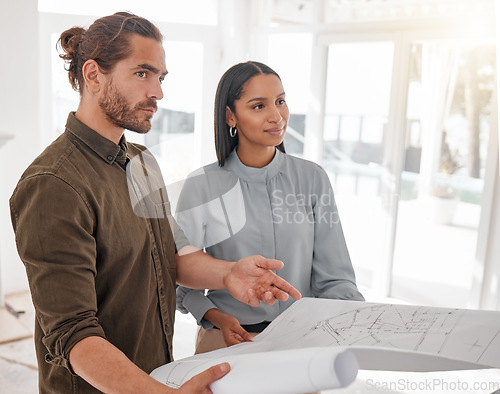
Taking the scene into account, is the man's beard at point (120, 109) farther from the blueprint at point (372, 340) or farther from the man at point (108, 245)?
the blueprint at point (372, 340)

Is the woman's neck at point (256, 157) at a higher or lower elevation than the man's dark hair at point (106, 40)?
lower

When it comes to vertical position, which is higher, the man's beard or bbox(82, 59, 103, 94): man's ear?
bbox(82, 59, 103, 94): man's ear

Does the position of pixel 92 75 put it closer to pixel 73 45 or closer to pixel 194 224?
pixel 73 45

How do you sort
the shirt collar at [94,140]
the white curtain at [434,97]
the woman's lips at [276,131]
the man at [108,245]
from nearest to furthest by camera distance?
1. the man at [108,245]
2. the shirt collar at [94,140]
3. the woman's lips at [276,131]
4. the white curtain at [434,97]

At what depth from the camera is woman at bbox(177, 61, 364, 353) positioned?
1.25 metres

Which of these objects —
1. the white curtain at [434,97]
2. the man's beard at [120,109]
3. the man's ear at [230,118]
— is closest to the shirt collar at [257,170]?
the man's ear at [230,118]

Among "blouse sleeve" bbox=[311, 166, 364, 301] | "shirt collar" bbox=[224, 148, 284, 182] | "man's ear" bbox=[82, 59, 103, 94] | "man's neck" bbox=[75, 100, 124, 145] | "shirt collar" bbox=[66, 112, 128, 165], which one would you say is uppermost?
"man's ear" bbox=[82, 59, 103, 94]

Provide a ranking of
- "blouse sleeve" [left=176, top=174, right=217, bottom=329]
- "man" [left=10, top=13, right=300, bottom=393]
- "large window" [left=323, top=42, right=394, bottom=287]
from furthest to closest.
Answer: "large window" [left=323, top=42, right=394, bottom=287] → "blouse sleeve" [left=176, top=174, right=217, bottom=329] → "man" [left=10, top=13, right=300, bottom=393]

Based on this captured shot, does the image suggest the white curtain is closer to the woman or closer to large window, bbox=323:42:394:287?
large window, bbox=323:42:394:287

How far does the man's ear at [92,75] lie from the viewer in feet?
3.13

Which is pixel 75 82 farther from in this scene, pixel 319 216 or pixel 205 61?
pixel 205 61

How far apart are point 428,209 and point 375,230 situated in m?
0.45

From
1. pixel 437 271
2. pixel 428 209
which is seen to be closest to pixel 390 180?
pixel 428 209

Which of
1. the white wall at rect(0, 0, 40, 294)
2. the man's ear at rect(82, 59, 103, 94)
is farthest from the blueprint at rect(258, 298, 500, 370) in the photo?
the white wall at rect(0, 0, 40, 294)
